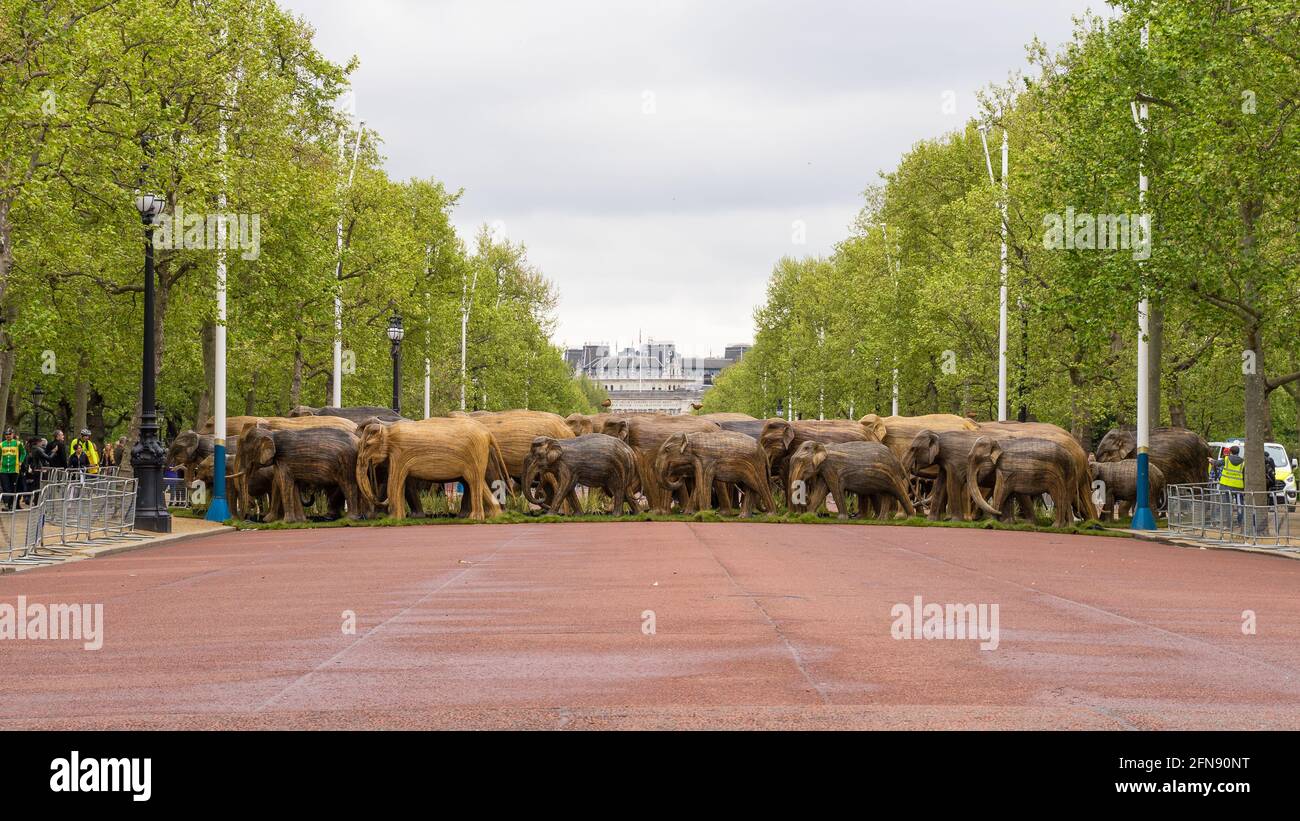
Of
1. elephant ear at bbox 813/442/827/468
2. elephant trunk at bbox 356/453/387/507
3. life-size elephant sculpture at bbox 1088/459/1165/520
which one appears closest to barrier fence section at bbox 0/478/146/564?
elephant trunk at bbox 356/453/387/507

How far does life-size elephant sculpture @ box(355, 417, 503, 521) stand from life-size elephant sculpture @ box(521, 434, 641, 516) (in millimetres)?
1562

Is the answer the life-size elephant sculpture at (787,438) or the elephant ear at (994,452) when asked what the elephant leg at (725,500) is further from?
the elephant ear at (994,452)

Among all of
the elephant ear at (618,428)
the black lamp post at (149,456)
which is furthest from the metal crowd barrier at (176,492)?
the elephant ear at (618,428)

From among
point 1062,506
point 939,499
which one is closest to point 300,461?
point 939,499

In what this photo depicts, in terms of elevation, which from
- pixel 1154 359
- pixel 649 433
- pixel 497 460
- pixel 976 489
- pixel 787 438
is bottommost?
pixel 976 489

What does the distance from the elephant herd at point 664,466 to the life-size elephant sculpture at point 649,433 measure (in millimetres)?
46

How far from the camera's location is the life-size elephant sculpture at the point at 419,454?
30734 mm

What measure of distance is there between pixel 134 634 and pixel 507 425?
23.1 meters

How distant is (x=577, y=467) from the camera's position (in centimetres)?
3244

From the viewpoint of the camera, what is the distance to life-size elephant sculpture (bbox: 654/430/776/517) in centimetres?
3266

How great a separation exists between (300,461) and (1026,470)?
14.9 metres

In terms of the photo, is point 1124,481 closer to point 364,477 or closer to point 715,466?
point 715,466

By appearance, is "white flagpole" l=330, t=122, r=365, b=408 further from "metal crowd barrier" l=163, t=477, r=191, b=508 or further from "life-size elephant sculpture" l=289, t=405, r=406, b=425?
"metal crowd barrier" l=163, t=477, r=191, b=508

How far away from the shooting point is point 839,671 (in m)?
10.0
